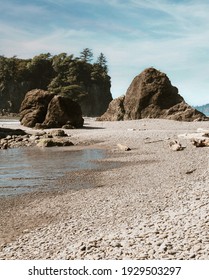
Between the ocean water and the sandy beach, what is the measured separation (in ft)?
3.52

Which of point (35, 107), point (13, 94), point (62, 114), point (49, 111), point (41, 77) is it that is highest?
point (41, 77)

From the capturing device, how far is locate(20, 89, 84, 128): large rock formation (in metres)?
49.2

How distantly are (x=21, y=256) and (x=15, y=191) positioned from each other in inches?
300

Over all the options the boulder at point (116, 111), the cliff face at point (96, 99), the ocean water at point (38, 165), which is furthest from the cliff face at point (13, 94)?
the ocean water at point (38, 165)

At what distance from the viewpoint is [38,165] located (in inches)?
929

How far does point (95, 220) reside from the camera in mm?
12281

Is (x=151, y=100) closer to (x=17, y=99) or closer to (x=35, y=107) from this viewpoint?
(x=35, y=107)

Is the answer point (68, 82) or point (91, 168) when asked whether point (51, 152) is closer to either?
point (91, 168)

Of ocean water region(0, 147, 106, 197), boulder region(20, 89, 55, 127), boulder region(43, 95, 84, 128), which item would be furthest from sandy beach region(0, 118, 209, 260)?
boulder region(20, 89, 55, 127)

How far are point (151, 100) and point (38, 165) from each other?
3625cm

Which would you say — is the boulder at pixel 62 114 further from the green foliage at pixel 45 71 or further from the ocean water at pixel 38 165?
the green foliage at pixel 45 71

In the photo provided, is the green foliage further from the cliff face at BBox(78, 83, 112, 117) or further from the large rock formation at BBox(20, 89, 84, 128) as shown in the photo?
the large rock formation at BBox(20, 89, 84, 128)

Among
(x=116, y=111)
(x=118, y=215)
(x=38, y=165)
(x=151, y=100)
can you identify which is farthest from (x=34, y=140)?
(x=118, y=215)
